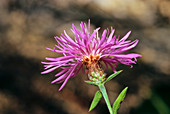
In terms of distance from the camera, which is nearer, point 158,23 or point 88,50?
point 88,50

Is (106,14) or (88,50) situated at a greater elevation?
(106,14)

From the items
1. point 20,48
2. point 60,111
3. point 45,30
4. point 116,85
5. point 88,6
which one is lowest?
point 60,111

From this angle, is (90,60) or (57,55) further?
(57,55)

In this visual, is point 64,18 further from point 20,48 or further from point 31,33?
point 20,48

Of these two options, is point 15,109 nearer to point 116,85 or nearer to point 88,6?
point 116,85

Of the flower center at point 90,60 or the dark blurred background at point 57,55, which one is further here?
the dark blurred background at point 57,55

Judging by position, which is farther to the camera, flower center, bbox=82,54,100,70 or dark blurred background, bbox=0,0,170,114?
dark blurred background, bbox=0,0,170,114

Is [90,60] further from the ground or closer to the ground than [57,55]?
closer to the ground

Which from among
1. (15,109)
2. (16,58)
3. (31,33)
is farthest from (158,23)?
(15,109)
